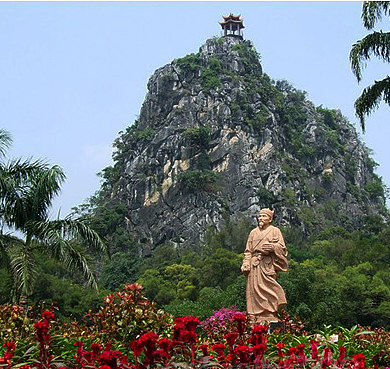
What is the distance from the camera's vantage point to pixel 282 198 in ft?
185

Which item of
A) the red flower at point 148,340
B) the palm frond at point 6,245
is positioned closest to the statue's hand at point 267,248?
the palm frond at point 6,245

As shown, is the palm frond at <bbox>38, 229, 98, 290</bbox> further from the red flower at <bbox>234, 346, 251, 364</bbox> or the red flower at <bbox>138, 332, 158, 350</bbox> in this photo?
the red flower at <bbox>138, 332, 158, 350</bbox>

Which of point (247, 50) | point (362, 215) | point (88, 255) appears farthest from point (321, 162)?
point (88, 255)

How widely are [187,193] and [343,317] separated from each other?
3217cm

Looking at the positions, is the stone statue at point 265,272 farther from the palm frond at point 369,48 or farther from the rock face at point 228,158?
the rock face at point 228,158

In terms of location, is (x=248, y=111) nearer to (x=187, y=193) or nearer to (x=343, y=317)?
(x=187, y=193)

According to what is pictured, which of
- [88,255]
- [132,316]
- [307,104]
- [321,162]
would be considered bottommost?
[132,316]

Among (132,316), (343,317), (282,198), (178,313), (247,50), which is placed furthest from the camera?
(247,50)

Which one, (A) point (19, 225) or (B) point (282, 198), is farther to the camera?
(B) point (282, 198)

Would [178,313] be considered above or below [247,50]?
below

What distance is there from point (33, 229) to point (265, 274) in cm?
440

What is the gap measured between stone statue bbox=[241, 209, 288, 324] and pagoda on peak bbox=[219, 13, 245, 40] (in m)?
65.5

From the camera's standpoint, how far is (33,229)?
11.3m

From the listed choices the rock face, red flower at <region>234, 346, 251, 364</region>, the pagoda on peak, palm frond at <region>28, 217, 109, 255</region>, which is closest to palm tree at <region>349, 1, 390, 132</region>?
palm frond at <region>28, 217, 109, 255</region>
